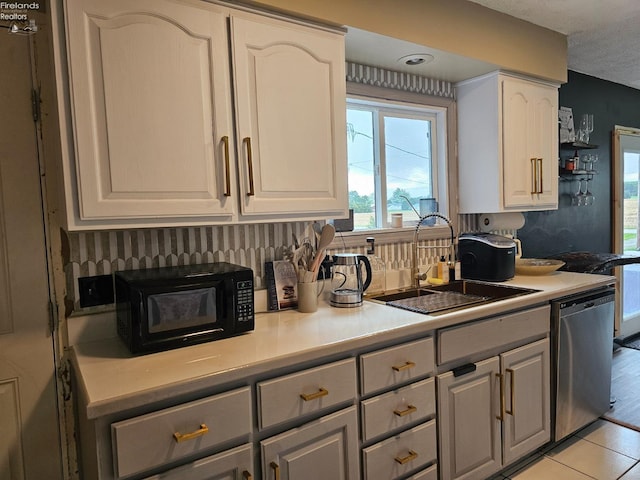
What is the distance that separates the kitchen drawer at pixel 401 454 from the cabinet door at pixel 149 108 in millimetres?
1046

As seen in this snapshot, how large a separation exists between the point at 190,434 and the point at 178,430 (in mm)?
35

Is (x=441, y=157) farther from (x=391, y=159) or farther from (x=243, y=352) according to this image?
(x=243, y=352)

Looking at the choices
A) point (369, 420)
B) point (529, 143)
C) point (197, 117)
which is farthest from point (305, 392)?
point (529, 143)

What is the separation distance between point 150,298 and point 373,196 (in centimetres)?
148

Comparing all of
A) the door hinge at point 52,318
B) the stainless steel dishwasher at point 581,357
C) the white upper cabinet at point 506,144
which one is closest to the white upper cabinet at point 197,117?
the door hinge at point 52,318

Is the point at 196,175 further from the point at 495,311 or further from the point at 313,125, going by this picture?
the point at 495,311

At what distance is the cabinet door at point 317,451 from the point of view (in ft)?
4.45

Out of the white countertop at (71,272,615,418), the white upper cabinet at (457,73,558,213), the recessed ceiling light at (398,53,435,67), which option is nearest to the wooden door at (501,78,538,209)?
the white upper cabinet at (457,73,558,213)

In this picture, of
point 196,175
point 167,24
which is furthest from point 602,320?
point 167,24

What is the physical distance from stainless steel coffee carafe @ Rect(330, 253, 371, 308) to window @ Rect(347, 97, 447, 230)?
1.39 feet

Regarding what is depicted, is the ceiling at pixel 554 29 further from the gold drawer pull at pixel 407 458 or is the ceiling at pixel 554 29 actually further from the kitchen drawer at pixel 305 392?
the gold drawer pull at pixel 407 458

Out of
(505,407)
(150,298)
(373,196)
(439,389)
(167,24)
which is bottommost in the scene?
(505,407)

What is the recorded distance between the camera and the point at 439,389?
1.78 m

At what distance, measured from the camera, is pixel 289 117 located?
170 centimetres
